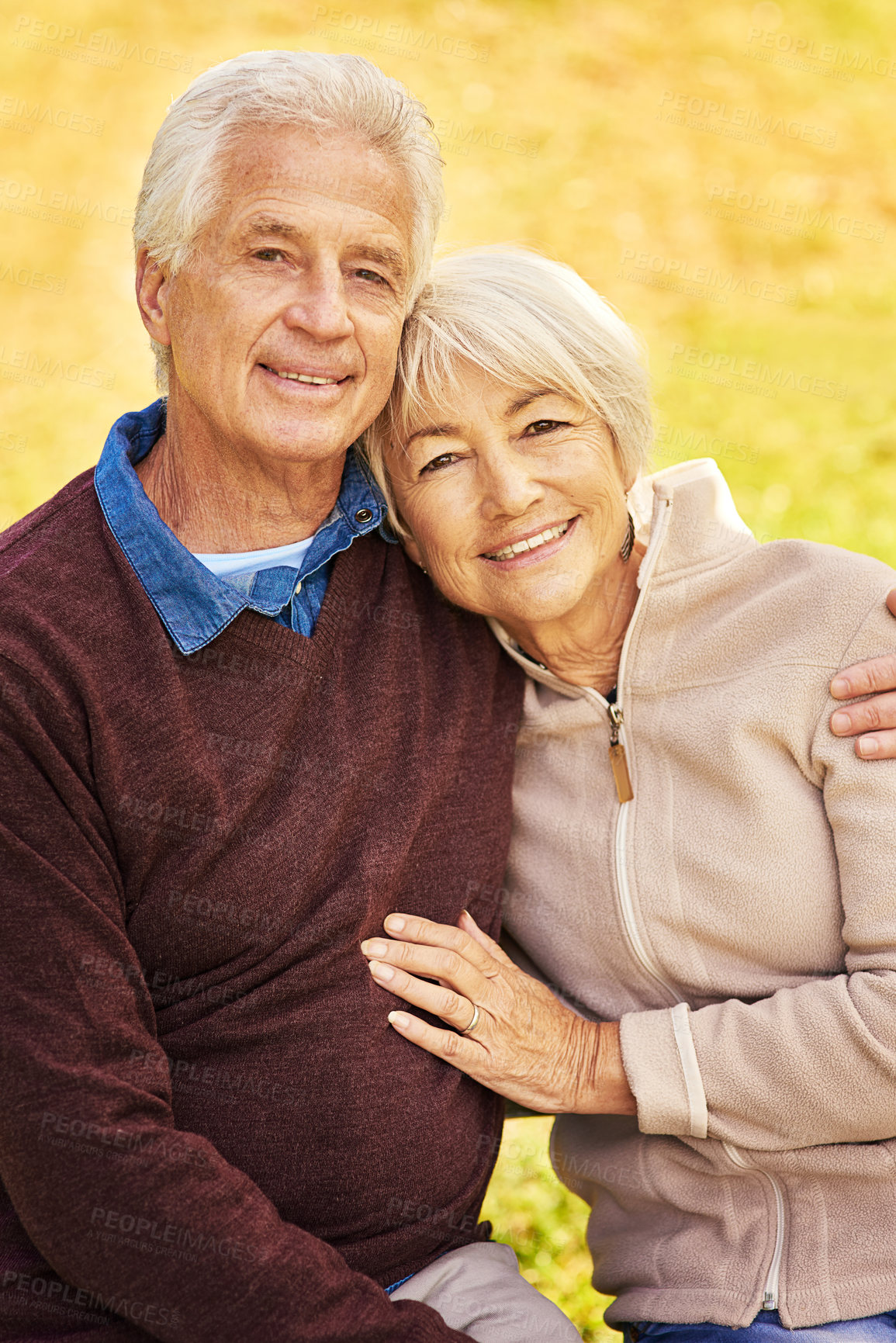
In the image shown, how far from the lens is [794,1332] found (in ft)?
6.66

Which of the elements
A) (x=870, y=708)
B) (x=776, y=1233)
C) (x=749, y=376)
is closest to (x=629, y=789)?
(x=870, y=708)

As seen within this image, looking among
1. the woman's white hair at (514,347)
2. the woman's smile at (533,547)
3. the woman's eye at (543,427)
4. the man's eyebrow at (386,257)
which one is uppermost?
the man's eyebrow at (386,257)

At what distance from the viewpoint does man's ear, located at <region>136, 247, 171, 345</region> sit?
2.11 metres

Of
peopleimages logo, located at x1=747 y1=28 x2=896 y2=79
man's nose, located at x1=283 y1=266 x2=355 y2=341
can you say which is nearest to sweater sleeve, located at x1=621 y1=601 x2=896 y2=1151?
man's nose, located at x1=283 y1=266 x2=355 y2=341

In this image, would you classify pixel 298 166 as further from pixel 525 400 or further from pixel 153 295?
pixel 525 400

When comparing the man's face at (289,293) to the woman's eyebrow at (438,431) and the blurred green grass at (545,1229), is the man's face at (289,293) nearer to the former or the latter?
the woman's eyebrow at (438,431)

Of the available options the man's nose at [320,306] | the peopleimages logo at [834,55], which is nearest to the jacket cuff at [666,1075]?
the man's nose at [320,306]

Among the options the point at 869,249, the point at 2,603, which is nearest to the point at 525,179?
the point at 869,249

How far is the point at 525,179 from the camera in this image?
27.4 feet

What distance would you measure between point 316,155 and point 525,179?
6.95m

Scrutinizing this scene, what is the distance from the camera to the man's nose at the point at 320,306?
6.51 feet

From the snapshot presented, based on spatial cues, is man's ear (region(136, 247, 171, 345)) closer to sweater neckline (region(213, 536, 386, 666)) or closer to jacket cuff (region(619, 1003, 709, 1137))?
sweater neckline (region(213, 536, 386, 666))

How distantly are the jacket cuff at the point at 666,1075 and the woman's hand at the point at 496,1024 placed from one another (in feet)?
0.19

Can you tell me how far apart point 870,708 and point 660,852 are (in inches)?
18.4
